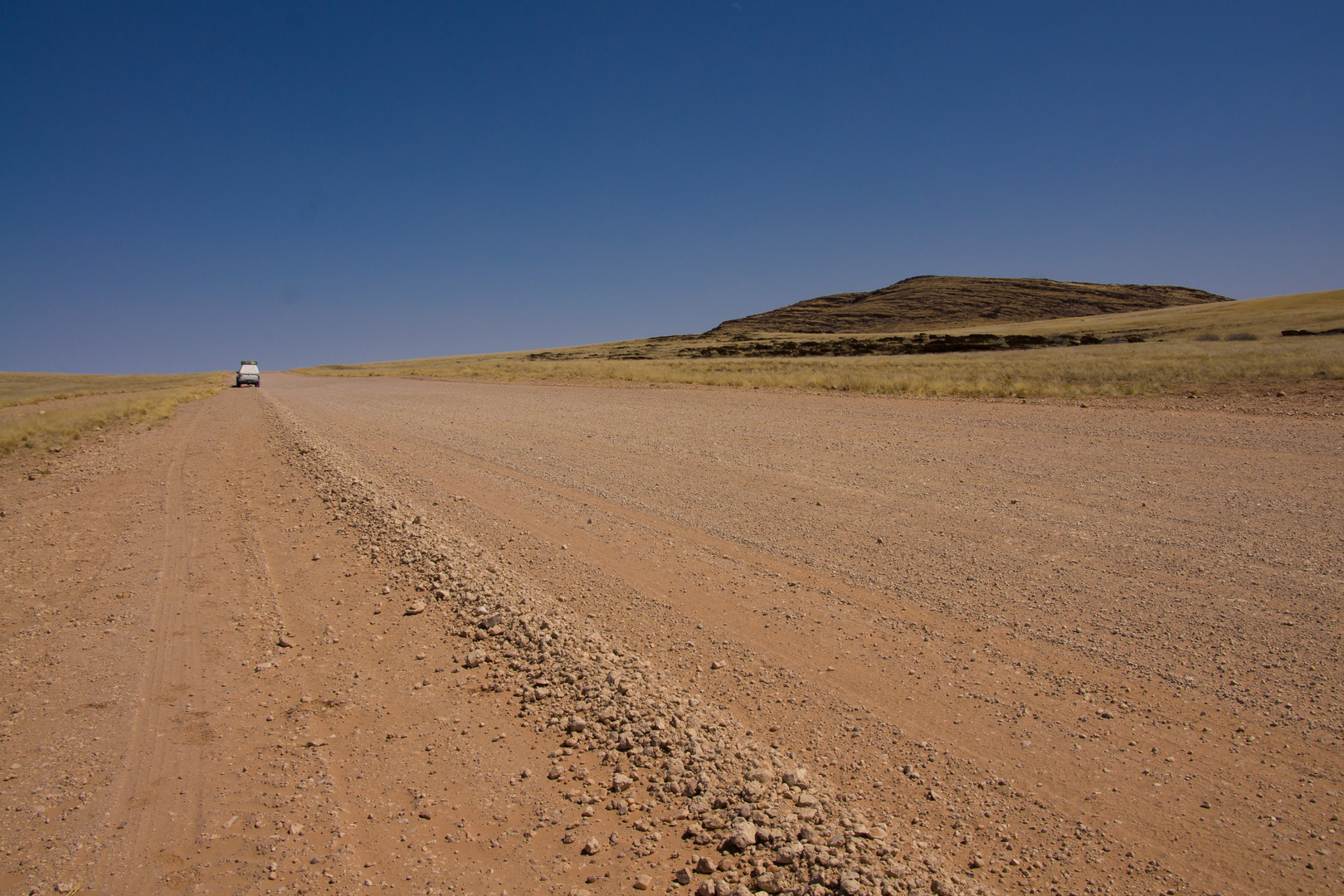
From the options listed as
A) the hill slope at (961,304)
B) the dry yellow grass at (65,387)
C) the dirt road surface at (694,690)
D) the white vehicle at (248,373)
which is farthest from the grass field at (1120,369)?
the hill slope at (961,304)

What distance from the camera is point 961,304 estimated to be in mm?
109812

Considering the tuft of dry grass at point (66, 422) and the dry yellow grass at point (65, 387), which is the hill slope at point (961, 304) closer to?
the dry yellow grass at point (65, 387)

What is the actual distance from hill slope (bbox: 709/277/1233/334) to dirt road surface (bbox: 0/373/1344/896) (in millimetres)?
92289

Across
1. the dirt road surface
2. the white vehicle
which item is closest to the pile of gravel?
the dirt road surface

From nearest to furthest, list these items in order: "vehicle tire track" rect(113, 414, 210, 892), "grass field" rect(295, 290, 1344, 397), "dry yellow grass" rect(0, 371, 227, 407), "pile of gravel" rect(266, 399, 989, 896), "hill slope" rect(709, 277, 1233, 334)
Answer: "pile of gravel" rect(266, 399, 989, 896) < "vehicle tire track" rect(113, 414, 210, 892) < "grass field" rect(295, 290, 1344, 397) < "dry yellow grass" rect(0, 371, 227, 407) < "hill slope" rect(709, 277, 1233, 334)

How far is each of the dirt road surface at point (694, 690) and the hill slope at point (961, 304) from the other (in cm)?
9229

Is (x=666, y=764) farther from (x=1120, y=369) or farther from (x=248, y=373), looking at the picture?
(x=248, y=373)

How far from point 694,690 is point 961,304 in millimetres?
118437

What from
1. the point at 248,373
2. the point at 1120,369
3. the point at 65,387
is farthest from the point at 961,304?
the point at 65,387

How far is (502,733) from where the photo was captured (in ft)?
11.4

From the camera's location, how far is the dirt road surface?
103 inches

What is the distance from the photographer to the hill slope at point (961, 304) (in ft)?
332

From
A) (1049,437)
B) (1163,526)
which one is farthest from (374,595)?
(1049,437)

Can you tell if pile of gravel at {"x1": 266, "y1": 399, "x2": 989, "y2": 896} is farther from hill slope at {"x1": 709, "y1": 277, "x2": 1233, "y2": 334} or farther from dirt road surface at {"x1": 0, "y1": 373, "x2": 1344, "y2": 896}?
hill slope at {"x1": 709, "y1": 277, "x2": 1233, "y2": 334}
